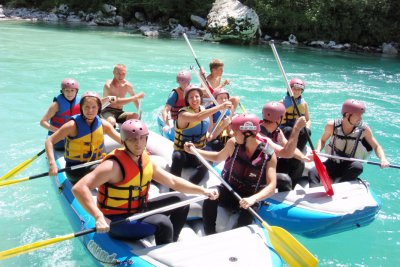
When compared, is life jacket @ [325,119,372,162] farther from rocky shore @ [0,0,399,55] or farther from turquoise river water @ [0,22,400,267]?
rocky shore @ [0,0,399,55]

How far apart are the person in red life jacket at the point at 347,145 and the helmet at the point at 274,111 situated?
3.03ft

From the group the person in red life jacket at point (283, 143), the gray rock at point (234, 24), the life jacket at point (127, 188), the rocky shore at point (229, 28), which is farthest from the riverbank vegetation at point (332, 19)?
the life jacket at point (127, 188)

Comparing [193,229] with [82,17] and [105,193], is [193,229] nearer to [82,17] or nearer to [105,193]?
[105,193]

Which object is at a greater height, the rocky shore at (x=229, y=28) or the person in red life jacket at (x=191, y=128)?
the rocky shore at (x=229, y=28)

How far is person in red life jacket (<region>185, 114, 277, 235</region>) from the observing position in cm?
331

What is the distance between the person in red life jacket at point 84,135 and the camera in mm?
3963

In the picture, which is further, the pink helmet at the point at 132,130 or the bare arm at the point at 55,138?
the bare arm at the point at 55,138

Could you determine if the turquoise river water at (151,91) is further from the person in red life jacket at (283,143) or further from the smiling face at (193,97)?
the smiling face at (193,97)

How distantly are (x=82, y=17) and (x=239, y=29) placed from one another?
42.8ft

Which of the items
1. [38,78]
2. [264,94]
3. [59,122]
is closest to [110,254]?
[59,122]

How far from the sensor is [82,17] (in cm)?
2758

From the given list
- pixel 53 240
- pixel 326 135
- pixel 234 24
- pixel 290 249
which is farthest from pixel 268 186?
pixel 234 24

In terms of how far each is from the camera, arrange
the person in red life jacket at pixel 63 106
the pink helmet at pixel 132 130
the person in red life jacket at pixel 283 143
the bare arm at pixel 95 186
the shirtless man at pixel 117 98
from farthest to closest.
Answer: the shirtless man at pixel 117 98 → the person in red life jacket at pixel 63 106 → the person in red life jacket at pixel 283 143 → the pink helmet at pixel 132 130 → the bare arm at pixel 95 186

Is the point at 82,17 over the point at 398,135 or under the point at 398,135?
over
